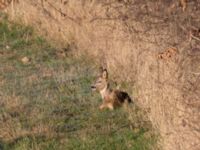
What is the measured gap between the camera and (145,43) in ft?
32.6

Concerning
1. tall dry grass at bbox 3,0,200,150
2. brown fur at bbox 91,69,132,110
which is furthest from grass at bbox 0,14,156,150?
tall dry grass at bbox 3,0,200,150

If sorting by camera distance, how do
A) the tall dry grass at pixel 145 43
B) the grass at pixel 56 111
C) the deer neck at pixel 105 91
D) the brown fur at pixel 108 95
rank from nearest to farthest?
the tall dry grass at pixel 145 43
the grass at pixel 56 111
the brown fur at pixel 108 95
the deer neck at pixel 105 91

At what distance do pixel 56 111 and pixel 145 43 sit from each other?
4.69 ft

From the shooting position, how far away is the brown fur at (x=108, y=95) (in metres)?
9.92

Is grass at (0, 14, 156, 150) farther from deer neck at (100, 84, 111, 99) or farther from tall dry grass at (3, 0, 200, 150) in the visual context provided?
tall dry grass at (3, 0, 200, 150)

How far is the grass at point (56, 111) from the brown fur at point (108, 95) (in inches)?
4.2

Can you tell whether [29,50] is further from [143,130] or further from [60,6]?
[143,130]

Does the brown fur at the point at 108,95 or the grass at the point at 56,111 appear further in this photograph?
the brown fur at the point at 108,95

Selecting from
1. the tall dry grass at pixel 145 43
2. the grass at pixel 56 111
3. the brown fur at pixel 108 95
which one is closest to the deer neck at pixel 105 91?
the brown fur at pixel 108 95

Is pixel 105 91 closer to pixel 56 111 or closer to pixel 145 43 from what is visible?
pixel 56 111

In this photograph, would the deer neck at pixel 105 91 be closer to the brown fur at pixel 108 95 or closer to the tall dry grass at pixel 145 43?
the brown fur at pixel 108 95

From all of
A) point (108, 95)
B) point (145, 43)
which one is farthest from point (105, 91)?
point (145, 43)

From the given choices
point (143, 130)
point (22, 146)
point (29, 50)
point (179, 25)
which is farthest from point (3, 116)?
point (29, 50)

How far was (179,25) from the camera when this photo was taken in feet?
29.8
